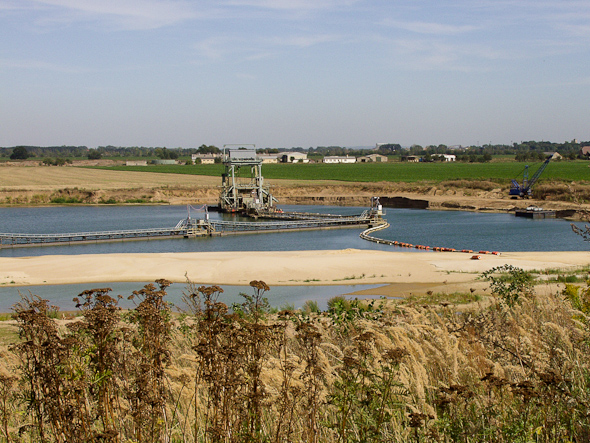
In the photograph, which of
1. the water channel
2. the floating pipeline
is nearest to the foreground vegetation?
the water channel

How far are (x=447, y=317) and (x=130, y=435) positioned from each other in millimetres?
8042

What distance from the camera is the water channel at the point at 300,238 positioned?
2620cm

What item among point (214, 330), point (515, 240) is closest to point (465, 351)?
point (214, 330)

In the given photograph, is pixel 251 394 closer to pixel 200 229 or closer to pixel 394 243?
pixel 394 243

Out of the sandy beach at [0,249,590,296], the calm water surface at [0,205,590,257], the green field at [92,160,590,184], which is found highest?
the green field at [92,160,590,184]

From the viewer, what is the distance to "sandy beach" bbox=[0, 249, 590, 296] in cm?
2744

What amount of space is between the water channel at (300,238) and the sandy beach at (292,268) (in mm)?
1556

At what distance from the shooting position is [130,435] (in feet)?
13.7

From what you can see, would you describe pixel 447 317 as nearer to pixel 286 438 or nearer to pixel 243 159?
pixel 286 438

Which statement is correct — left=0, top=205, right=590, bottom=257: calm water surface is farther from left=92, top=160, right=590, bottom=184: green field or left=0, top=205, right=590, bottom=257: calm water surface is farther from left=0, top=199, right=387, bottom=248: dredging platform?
left=92, top=160, right=590, bottom=184: green field

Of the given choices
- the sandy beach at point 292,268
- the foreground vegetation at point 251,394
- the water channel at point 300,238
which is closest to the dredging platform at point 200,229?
the water channel at point 300,238

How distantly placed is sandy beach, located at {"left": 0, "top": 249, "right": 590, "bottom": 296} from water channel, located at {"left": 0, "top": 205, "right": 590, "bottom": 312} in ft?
5.11

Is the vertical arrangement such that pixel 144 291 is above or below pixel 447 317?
above

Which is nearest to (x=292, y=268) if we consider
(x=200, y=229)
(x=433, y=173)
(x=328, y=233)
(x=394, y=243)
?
(x=394, y=243)
